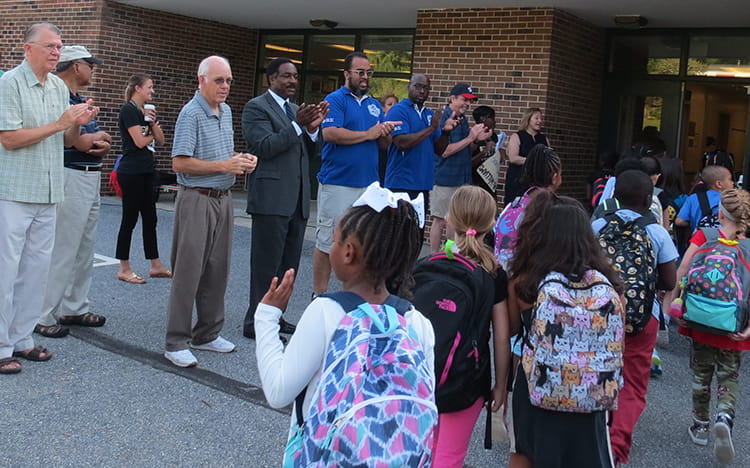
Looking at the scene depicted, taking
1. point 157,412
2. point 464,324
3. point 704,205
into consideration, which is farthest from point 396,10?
point 464,324

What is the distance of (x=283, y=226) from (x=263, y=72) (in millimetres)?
10895

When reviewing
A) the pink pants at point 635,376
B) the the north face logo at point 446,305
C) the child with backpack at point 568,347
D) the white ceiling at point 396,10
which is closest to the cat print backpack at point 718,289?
the pink pants at point 635,376

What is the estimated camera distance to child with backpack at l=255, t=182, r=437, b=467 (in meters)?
2.04

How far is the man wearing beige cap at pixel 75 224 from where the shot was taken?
569 cm

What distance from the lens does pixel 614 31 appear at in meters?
11.9

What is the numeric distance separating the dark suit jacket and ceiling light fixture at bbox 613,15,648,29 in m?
6.80

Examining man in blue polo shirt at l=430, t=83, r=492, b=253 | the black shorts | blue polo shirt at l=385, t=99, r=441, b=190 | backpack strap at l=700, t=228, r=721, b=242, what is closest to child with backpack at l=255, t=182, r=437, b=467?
the black shorts

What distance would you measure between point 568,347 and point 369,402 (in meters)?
1.22

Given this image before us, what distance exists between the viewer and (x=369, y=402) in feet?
6.70

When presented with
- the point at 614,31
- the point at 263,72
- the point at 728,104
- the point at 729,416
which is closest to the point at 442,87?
the point at 614,31

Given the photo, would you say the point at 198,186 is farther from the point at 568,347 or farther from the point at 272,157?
the point at 568,347

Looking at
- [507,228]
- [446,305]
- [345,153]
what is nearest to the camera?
[446,305]

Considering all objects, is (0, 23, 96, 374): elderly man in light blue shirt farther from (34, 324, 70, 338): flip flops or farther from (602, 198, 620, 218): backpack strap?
(602, 198, 620, 218): backpack strap

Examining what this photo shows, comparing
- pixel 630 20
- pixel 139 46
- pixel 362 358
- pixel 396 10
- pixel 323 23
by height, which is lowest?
pixel 362 358
